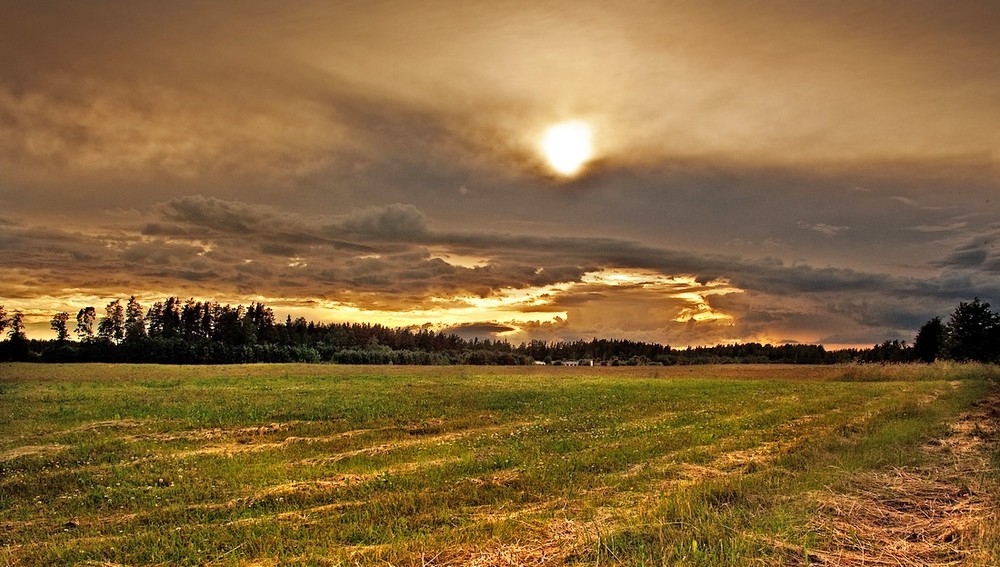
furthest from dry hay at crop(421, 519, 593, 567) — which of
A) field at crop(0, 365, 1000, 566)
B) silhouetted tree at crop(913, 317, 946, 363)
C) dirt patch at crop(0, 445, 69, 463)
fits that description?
silhouetted tree at crop(913, 317, 946, 363)

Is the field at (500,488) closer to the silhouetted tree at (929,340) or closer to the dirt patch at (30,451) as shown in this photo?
the dirt patch at (30,451)

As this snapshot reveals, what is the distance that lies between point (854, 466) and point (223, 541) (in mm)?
12211

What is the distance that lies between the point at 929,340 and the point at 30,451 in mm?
149313

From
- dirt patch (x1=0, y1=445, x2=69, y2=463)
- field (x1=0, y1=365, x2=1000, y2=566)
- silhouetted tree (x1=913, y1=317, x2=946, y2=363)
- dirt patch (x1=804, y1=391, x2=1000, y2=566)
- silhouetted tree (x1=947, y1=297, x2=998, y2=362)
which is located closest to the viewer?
dirt patch (x1=804, y1=391, x2=1000, y2=566)

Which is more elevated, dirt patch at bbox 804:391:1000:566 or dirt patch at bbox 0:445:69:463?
dirt patch at bbox 804:391:1000:566

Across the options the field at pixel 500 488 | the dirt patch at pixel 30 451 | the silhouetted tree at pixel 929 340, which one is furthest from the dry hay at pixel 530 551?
the silhouetted tree at pixel 929 340

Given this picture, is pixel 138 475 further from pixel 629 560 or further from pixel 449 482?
pixel 629 560

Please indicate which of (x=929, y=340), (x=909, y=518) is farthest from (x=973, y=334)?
(x=909, y=518)

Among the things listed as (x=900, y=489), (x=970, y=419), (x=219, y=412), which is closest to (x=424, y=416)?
(x=219, y=412)

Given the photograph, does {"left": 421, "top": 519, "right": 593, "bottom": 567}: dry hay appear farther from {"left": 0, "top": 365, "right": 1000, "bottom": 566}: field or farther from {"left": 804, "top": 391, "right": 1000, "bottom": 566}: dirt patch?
{"left": 804, "top": 391, "right": 1000, "bottom": 566}: dirt patch

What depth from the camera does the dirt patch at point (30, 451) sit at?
16625mm

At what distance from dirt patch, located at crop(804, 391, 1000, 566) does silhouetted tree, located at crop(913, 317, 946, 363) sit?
135180 mm

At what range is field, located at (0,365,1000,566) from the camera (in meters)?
7.49

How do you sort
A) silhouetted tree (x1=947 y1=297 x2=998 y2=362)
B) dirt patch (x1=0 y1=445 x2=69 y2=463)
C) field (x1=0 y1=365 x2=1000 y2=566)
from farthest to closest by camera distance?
1. silhouetted tree (x1=947 y1=297 x2=998 y2=362)
2. dirt patch (x1=0 y1=445 x2=69 y2=463)
3. field (x1=0 y1=365 x2=1000 y2=566)
